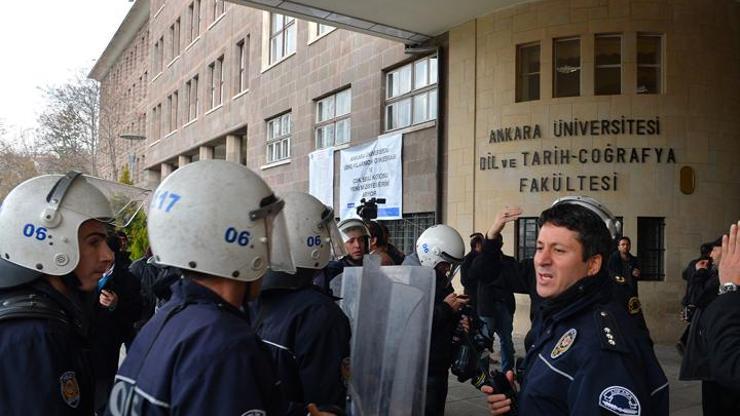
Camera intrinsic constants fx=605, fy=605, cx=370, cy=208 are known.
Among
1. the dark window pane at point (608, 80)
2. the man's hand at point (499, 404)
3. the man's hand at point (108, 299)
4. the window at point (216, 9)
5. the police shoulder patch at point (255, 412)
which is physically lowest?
the man's hand at point (499, 404)

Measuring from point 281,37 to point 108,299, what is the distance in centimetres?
1690

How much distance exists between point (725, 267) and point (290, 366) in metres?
1.82

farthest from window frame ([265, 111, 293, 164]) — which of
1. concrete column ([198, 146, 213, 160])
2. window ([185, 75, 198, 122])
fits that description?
window ([185, 75, 198, 122])

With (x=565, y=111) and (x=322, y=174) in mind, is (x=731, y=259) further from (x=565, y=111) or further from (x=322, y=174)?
(x=322, y=174)

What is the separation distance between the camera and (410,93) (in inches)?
567

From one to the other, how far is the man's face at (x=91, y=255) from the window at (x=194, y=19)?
27.6 metres

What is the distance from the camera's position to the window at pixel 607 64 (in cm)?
1132

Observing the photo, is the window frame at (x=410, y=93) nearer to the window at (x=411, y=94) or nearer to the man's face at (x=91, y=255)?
the window at (x=411, y=94)

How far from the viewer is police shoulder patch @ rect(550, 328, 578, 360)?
2.17m

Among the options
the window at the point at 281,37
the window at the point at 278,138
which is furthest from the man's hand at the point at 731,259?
the window at the point at 278,138

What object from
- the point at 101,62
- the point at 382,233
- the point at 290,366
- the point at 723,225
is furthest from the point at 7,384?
the point at 101,62

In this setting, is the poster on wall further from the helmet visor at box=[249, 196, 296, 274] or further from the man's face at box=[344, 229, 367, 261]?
the helmet visor at box=[249, 196, 296, 274]

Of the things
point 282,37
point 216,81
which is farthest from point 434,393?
point 216,81

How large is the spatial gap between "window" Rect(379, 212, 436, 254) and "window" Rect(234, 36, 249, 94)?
10.7 meters
